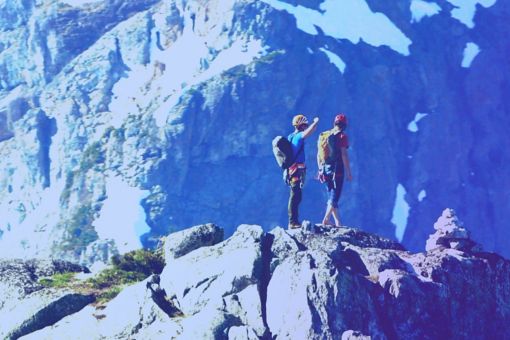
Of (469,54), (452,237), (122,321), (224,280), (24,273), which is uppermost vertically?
(224,280)

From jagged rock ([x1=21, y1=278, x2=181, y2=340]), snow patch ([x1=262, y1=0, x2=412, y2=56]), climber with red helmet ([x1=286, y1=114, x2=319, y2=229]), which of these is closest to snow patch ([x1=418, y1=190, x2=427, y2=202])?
snow patch ([x1=262, y1=0, x2=412, y2=56])

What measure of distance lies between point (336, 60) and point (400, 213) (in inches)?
1002

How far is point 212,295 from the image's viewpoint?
99.5 feet

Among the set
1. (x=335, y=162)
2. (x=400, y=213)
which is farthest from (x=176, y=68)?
(x=335, y=162)

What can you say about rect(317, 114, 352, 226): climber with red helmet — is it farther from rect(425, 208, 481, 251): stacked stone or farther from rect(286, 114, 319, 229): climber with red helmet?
rect(425, 208, 481, 251): stacked stone

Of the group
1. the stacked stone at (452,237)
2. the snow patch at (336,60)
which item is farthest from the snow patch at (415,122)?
the stacked stone at (452,237)

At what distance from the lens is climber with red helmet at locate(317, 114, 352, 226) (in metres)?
34.7

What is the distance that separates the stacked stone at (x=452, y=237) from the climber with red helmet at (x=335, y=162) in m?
2.85

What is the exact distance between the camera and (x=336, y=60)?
189125 mm

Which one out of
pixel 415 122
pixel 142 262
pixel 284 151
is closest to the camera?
pixel 284 151

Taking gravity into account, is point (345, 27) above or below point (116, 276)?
below

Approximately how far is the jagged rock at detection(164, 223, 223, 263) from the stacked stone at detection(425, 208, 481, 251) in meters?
6.05

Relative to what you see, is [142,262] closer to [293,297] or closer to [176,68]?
[293,297]

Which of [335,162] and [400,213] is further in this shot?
[400,213]
